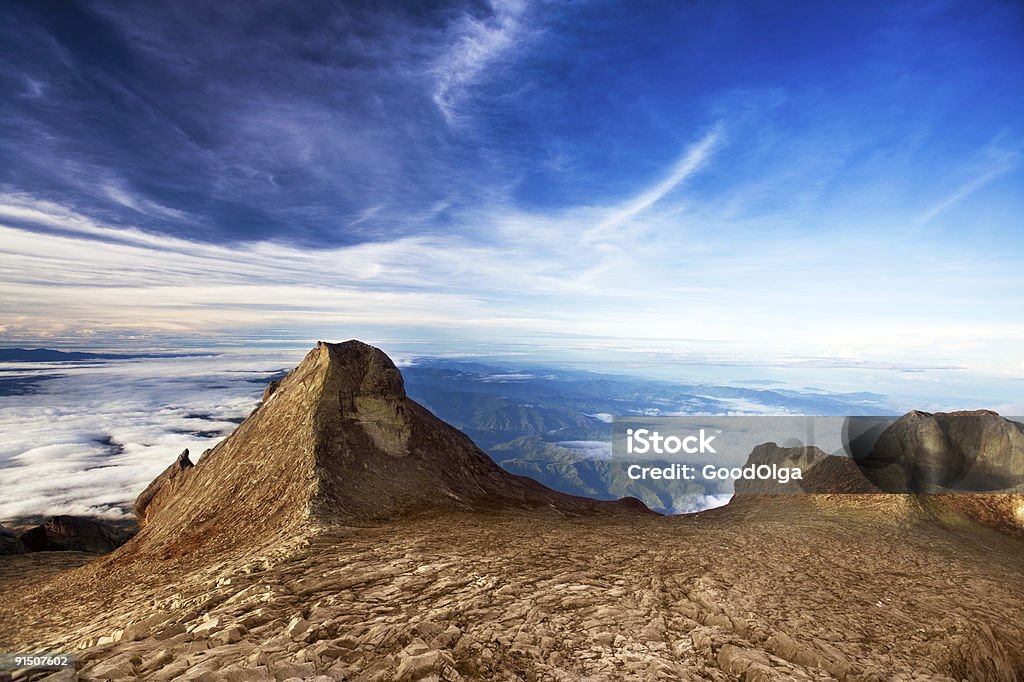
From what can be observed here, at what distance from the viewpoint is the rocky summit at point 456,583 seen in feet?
32.1

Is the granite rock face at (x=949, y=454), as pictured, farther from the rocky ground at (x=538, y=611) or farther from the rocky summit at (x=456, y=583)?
the rocky ground at (x=538, y=611)

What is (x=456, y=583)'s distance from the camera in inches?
511

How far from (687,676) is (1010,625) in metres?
12.7

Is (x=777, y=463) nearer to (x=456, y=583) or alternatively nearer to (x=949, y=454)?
(x=949, y=454)

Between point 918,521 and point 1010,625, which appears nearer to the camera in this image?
point 1010,625

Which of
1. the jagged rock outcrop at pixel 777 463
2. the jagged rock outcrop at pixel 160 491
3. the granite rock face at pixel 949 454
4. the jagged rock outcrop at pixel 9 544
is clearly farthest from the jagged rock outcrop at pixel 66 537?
the granite rock face at pixel 949 454

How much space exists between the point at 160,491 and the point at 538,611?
3315 centimetres

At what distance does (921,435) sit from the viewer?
36188 mm

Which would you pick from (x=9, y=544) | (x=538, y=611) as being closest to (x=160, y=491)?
(x=9, y=544)

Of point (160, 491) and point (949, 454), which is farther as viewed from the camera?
point (949, 454)

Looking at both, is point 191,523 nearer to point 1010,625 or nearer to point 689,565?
point 689,565

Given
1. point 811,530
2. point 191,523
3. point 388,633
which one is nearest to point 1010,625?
point 811,530

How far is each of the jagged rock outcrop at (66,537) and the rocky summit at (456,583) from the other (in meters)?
26.2

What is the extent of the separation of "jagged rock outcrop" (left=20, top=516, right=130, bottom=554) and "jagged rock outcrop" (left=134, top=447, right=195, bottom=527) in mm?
21599
